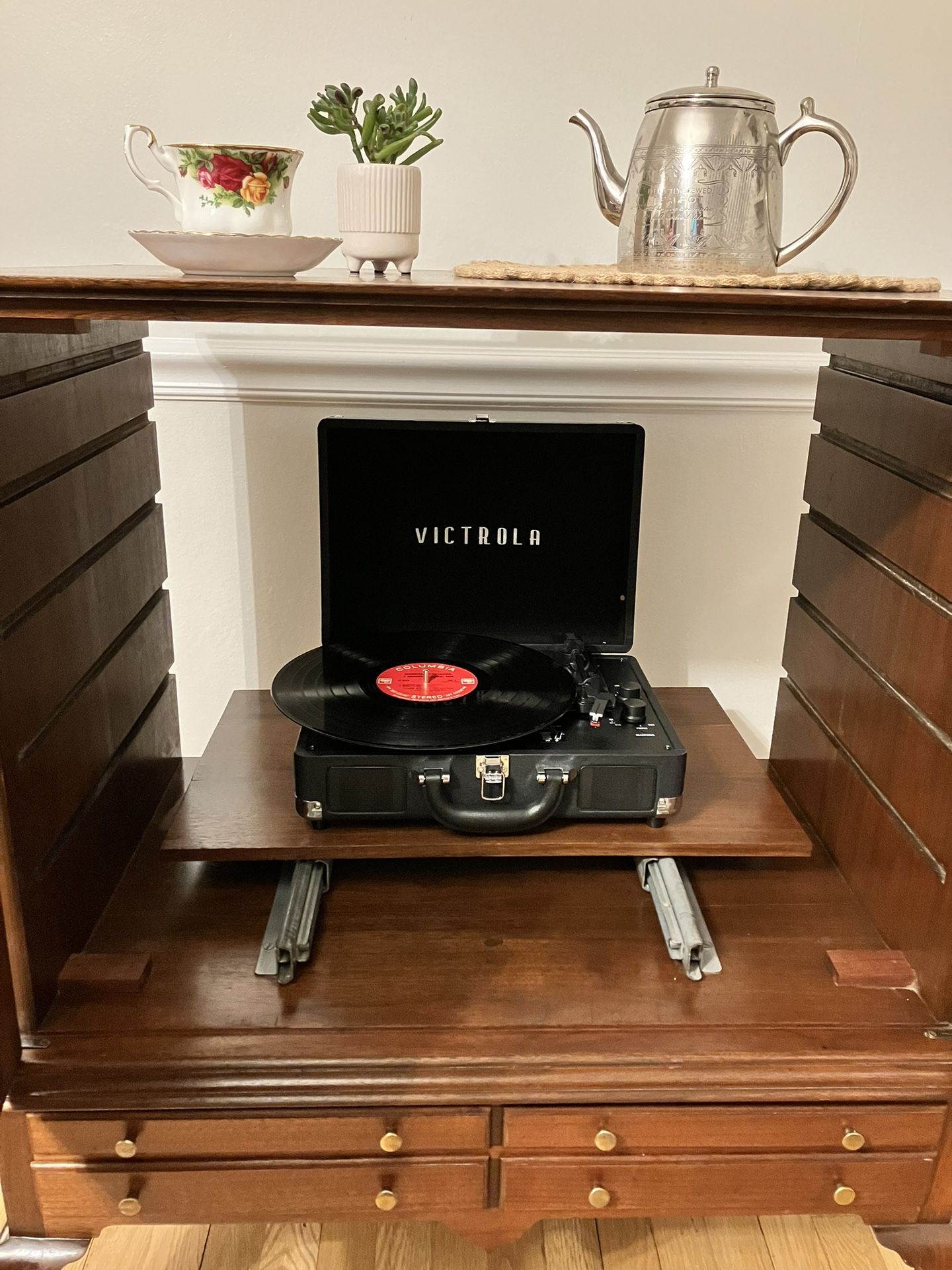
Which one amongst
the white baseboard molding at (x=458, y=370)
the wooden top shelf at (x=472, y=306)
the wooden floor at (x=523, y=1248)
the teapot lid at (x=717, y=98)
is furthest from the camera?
the white baseboard molding at (x=458, y=370)

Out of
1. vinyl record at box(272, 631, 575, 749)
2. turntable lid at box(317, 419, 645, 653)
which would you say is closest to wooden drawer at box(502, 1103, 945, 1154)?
vinyl record at box(272, 631, 575, 749)

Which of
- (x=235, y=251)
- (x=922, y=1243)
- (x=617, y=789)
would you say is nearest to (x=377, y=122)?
(x=235, y=251)

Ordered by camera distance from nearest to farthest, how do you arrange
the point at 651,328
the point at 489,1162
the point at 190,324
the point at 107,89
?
1. the point at 651,328
2. the point at 489,1162
3. the point at 107,89
4. the point at 190,324

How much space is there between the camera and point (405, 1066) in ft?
2.69

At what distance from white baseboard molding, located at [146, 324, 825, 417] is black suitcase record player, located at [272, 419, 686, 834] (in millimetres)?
128

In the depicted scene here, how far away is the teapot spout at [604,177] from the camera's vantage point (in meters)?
0.91

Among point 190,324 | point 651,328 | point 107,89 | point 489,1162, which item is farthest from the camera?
point 190,324

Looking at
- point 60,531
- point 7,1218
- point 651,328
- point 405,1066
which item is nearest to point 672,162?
point 651,328

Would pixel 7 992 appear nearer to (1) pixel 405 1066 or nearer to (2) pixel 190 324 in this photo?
(1) pixel 405 1066

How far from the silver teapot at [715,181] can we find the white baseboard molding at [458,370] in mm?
401

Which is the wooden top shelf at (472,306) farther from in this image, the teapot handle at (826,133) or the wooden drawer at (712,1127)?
the wooden drawer at (712,1127)

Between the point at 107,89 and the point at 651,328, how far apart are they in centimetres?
82

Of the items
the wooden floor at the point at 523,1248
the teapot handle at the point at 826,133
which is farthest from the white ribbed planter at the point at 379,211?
the wooden floor at the point at 523,1248

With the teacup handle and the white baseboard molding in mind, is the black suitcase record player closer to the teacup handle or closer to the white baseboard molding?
the white baseboard molding
